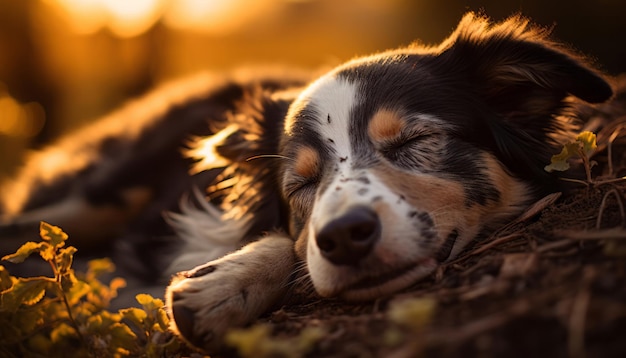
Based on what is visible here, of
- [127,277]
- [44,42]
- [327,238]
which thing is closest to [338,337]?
[327,238]

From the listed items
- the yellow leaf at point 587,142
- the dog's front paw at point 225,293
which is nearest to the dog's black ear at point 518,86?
the yellow leaf at point 587,142

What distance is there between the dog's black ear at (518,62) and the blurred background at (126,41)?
3.96 meters

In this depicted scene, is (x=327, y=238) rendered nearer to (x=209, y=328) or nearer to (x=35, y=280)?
(x=209, y=328)

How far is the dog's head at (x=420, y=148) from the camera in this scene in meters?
2.56

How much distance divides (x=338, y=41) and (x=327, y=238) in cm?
1723

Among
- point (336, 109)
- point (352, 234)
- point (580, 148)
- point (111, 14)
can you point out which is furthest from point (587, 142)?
point (111, 14)

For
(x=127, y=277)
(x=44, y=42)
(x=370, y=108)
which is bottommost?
(x=127, y=277)

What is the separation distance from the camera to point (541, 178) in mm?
3326

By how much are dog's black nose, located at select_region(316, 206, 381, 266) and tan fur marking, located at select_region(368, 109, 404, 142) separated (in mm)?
692

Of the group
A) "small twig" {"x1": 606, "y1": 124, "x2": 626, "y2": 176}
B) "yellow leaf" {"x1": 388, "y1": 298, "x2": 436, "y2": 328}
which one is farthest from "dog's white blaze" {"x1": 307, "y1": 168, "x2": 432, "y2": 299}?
"small twig" {"x1": 606, "y1": 124, "x2": 626, "y2": 176}

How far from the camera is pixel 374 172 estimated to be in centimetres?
286

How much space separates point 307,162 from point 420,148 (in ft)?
1.95

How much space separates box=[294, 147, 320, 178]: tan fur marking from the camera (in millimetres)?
3232

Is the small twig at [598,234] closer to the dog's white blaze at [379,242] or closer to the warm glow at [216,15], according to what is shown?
the dog's white blaze at [379,242]
